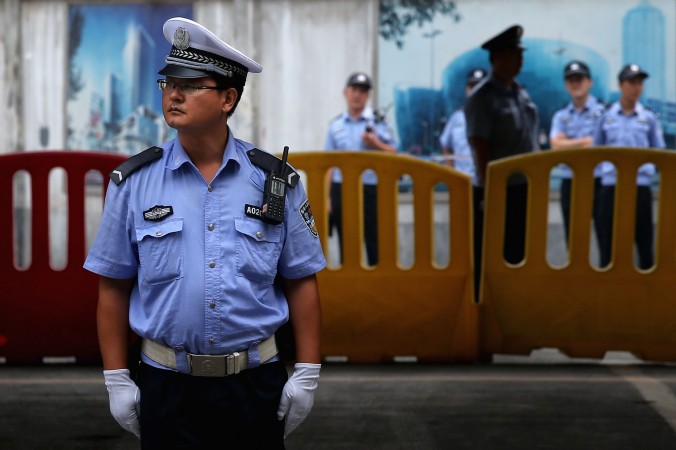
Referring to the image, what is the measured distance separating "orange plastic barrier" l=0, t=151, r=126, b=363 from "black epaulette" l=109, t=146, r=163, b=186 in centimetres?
388

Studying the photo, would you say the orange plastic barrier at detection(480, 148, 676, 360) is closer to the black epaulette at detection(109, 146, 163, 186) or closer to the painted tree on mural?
the black epaulette at detection(109, 146, 163, 186)

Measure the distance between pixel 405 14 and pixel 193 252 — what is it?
13094 mm

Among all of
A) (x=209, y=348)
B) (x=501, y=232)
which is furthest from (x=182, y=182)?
(x=501, y=232)

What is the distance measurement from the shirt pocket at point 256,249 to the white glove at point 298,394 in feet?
0.85

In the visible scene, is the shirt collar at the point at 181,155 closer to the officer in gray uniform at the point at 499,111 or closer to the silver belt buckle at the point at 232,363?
the silver belt buckle at the point at 232,363

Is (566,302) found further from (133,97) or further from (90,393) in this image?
(133,97)

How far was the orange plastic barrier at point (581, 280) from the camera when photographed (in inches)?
295

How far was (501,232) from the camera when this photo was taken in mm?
7609

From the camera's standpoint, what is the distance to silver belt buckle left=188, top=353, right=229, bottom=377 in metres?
3.49

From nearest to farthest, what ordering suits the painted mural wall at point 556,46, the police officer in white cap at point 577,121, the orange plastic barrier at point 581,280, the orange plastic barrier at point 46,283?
the orange plastic barrier at point 46,283
the orange plastic barrier at point 581,280
the police officer in white cap at point 577,121
the painted mural wall at point 556,46

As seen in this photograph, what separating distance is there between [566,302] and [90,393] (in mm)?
2640

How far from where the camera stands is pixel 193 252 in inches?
136

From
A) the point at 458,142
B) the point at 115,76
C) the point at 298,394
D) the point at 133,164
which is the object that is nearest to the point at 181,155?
the point at 133,164

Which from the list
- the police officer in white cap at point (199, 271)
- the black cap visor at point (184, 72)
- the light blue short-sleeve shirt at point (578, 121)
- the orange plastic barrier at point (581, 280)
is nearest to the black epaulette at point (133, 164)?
the police officer in white cap at point (199, 271)
